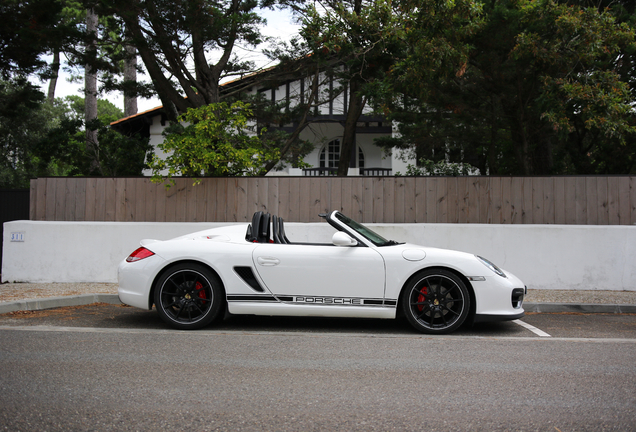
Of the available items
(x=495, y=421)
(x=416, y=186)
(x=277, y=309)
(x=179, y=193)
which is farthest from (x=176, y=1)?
(x=495, y=421)

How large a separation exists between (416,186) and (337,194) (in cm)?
144

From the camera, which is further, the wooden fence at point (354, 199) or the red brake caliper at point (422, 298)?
the wooden fence at point (354, 199)

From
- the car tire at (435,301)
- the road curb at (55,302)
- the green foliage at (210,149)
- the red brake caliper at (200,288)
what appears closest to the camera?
the car tire at (435,301)

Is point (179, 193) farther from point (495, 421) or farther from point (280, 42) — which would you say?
point (495, 421)

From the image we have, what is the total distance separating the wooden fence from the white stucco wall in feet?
0.98

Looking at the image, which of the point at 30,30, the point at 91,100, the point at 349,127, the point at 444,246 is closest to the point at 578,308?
the point at 444,246

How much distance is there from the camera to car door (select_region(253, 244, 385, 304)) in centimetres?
580

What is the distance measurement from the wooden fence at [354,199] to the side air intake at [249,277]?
4126 mm

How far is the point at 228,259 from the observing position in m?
5.86

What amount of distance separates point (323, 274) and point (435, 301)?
1.24 m

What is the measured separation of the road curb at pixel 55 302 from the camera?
6.95 m

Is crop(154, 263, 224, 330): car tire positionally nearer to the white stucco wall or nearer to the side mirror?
the side mirror

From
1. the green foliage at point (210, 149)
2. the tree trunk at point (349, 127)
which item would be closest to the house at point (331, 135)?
the tree trunk at point (349, 127)

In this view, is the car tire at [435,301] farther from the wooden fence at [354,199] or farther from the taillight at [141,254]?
the wooden fence at [354,199]
